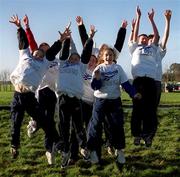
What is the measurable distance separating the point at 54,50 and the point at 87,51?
0.68 metres

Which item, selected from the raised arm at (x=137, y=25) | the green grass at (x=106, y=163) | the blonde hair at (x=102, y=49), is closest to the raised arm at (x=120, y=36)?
the raised arm at (x=137, y=25)

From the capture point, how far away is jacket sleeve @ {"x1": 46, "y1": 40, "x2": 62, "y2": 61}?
907 centimetres

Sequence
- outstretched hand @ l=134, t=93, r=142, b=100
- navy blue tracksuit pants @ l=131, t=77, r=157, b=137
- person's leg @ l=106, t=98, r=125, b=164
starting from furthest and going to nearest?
navy blue tracksuit pants @ l=131, t=77, r=157, b=137 → outstretched hand @ l=134, t=93, r=142, b=100 → person's leg @ l=106, t=98, r=125, b=164

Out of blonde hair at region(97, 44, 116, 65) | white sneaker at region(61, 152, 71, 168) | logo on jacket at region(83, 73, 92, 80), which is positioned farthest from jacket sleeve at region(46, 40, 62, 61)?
white sneaker at region(61, 152, 71, 168)

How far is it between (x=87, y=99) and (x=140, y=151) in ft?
6.80

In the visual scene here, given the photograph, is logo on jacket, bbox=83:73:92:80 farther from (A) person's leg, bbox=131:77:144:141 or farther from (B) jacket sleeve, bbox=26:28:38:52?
(B) jacket sleeve, bbox=26:28:38:52

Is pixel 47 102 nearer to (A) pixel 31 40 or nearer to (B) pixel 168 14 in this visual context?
(A) pixel 31 40

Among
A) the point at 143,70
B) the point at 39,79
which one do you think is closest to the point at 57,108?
the point at 39,79

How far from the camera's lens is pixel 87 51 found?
30.1 ft

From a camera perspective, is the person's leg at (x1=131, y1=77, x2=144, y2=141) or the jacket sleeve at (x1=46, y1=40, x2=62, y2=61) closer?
the jacket sleeve at (x1=46, y1=40, x2=62, y2=61)

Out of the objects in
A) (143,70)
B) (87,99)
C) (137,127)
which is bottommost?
(137,127)

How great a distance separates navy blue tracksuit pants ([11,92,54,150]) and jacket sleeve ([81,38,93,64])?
50.7 inches

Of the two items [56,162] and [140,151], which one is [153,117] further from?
[56,162]

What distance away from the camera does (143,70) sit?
955 cm
